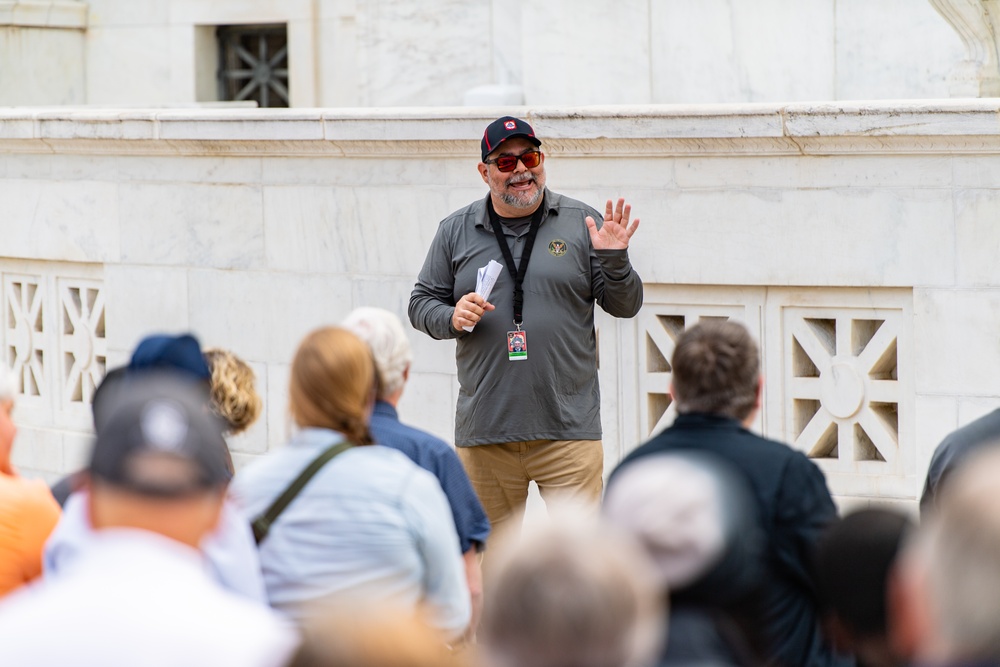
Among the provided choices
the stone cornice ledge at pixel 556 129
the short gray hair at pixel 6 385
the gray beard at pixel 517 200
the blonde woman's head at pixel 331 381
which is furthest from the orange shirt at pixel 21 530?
the stone cornice ledge at pixel 556 129

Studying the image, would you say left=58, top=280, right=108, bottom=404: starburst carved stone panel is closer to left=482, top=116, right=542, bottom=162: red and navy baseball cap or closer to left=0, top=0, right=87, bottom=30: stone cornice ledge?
left=482, top=116, right=542, bottom=162: red and navy baseball cap

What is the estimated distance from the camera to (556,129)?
7.02 m

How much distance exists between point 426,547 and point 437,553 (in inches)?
1.4

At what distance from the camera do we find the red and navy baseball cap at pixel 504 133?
5.82 meters

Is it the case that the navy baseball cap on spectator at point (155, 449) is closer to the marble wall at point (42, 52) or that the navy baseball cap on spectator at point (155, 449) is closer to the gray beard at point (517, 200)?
the gray beard at point (517, 200)

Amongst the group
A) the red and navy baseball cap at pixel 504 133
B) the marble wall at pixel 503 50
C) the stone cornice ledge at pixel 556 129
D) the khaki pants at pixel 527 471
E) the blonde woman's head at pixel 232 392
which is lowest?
the khaki pants at pixel 527 471

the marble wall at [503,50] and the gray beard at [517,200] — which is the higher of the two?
the marble wall at [503,50]

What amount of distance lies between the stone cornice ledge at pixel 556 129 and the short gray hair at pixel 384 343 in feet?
8.83

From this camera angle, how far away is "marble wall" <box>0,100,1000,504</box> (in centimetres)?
621

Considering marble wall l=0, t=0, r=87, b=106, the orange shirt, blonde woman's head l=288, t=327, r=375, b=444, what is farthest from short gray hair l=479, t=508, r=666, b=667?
marble wall l=0, t=0, r=87, b=106

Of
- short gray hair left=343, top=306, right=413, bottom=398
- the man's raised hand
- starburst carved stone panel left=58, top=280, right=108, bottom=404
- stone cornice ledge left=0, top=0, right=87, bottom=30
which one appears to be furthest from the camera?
stone cornice ledge left=0, top=0, right=87, bottom=30

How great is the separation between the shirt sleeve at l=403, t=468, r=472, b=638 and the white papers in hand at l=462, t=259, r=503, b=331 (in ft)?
6.87

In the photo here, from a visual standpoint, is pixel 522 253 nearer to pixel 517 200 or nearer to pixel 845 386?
pixel 517 200

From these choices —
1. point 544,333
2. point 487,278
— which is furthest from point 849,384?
point 487,278
